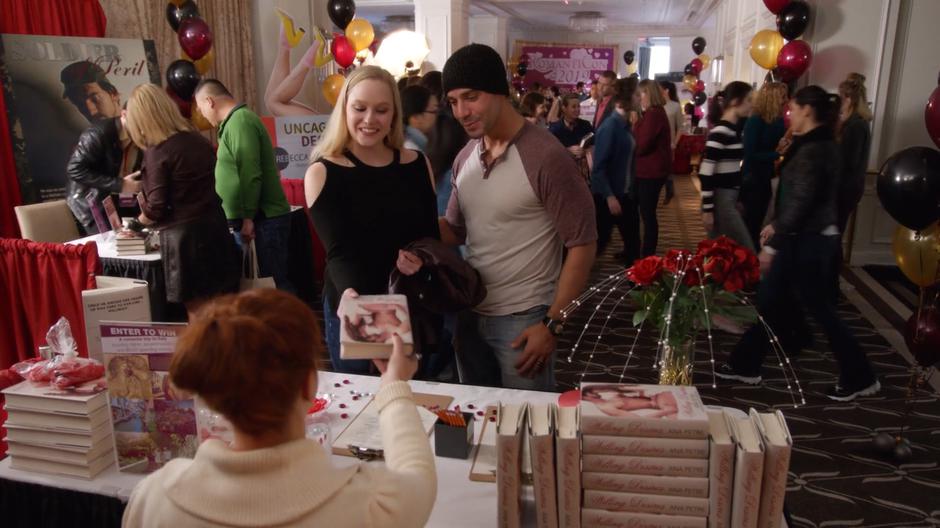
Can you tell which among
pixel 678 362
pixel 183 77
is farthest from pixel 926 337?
pixel 183 77

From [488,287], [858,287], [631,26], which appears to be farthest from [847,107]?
[631,26]

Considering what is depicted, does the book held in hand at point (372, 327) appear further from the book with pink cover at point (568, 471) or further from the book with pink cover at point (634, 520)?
the book with pink cover at point (634, 520)

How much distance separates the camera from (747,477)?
107cm

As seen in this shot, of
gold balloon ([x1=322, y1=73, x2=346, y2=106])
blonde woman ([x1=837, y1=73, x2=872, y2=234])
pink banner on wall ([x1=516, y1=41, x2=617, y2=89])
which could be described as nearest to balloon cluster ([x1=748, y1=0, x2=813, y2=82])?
blonde woman ([x1=837, y1=73, x2=872, y2=234])

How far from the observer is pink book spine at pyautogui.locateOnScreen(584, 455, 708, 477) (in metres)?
1.10

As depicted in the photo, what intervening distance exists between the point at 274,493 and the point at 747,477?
70cm

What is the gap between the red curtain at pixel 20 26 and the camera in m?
4.83

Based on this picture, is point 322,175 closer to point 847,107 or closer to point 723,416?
point 723,416

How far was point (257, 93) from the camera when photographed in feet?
22.1

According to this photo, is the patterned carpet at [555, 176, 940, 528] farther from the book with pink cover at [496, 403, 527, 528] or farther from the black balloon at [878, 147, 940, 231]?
the black balloon at [878, 147, 940, 231]

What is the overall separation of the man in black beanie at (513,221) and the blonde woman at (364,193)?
0.17 meters

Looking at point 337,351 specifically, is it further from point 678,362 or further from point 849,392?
point 849,392

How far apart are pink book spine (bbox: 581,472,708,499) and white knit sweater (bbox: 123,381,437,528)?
33 cm

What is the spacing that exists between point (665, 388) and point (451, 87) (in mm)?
899
